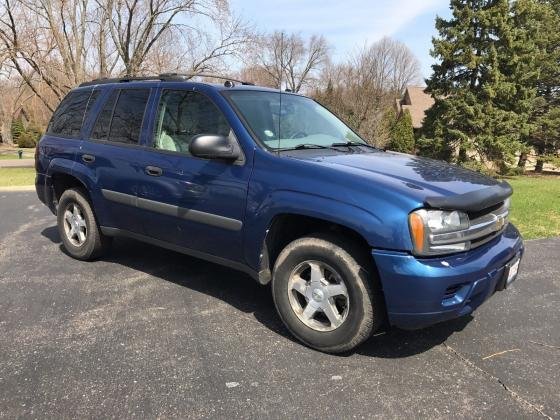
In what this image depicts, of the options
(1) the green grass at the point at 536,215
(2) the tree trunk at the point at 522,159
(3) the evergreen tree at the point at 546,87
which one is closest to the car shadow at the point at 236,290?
(1) the green grass at the point at 536,215

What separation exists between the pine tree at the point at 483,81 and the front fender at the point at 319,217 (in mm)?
19776

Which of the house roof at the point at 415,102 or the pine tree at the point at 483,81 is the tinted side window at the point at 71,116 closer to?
the pine tree at the point at 483,81

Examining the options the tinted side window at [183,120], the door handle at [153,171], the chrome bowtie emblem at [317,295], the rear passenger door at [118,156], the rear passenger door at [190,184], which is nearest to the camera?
the chrome bowtie emblem at [317,295]

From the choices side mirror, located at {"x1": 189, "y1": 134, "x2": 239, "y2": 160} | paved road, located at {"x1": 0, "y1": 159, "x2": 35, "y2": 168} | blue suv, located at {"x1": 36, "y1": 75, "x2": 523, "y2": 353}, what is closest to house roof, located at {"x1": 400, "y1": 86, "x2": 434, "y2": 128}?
paved road, located at {"x1": 0, "y1": 159, "x2": 35, "y2": 168}

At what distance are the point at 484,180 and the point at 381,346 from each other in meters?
1.43

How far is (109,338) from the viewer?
11.8 feet

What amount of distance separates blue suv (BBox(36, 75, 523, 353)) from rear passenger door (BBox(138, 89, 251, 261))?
0.04ft

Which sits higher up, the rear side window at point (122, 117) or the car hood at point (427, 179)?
the rear side window at point (122, 117)

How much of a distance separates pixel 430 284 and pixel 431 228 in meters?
0.33

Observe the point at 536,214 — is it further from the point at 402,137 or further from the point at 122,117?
the point at 402,137

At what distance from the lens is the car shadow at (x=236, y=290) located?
3590 millimetres

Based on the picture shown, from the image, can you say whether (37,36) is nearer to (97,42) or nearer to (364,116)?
(97,42)

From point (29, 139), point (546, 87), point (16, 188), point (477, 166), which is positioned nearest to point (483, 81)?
point (477, 166)

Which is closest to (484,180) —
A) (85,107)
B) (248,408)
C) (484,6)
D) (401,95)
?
(248,408)
